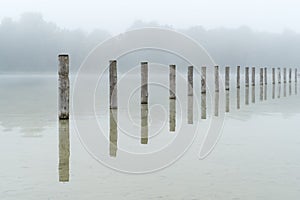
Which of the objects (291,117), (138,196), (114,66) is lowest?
(138,196)

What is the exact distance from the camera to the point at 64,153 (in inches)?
423

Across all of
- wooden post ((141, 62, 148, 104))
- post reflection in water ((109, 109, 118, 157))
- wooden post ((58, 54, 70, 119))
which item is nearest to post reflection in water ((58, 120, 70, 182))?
wooden post ((58, 54, 70, 119))

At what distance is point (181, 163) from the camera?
9922 millimetres

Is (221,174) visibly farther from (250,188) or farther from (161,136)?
(161,136)

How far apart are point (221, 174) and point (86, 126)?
23.6 ft

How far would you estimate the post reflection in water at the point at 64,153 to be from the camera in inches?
354

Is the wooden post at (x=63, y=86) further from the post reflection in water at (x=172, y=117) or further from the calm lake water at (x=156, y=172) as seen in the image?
the post reflection in water at (x=172, y=117)

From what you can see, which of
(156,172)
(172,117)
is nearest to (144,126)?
(172,117)

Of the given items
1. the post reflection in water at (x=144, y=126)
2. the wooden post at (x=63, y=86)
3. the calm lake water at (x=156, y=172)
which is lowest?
the calm lake water at (x=156, y=172)

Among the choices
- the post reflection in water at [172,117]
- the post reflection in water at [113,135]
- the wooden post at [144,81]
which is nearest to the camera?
the post reflection in water at [113,135]

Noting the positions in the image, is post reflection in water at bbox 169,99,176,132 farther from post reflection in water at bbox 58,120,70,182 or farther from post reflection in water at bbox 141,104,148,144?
post reflection in water at bbox 58,120,70,182

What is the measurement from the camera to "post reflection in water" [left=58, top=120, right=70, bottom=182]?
899 cm

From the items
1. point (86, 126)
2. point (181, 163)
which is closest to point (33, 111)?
point (86, 126)

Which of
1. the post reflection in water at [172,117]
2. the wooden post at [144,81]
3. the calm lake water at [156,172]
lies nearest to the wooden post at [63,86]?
the calm lake water at [156,172]
